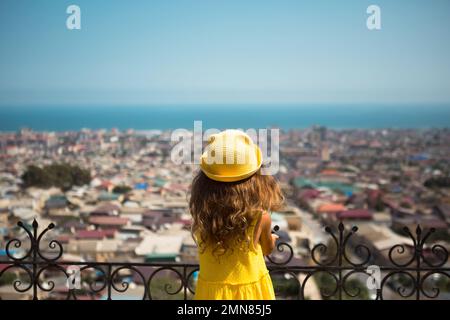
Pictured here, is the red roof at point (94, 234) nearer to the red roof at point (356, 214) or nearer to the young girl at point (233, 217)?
the red roof at point (356, 214)

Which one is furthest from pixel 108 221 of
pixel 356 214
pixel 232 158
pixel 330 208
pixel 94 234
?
pixel 232 158

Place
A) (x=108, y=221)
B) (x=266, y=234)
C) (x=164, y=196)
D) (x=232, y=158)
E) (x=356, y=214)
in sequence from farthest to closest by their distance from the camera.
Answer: (x=164, y=196), (x=356, y=214), (x=108, y=221), (x=266, y=234), (x=232, y=158)

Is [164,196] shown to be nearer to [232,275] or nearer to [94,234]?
[94,234]

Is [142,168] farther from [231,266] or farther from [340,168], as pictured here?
[231,266]

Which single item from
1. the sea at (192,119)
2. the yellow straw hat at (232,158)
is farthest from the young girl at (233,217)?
the sea at (192,119)

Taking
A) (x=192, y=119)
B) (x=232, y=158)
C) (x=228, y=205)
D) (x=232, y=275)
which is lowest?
(x=232, y=275)

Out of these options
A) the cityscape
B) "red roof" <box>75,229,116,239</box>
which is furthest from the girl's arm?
"red roof" <box>75,229,116,239</box>

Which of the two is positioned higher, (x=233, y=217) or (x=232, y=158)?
(x=232, y=158)
